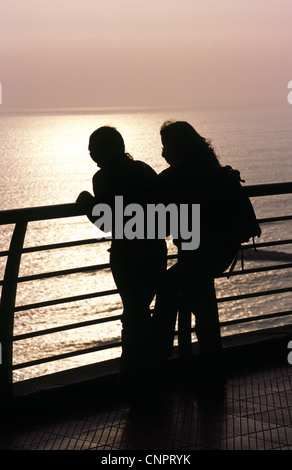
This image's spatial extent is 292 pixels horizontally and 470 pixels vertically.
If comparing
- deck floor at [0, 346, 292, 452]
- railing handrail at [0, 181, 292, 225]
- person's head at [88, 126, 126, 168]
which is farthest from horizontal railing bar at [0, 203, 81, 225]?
deck floor at [0, 346, 292, 452]

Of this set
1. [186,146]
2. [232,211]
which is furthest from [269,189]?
[186,146]

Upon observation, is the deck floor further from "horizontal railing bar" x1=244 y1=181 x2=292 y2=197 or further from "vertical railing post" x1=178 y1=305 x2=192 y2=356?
"horizontal railing bar" x1=244 y1=181 x2=292 y2=197

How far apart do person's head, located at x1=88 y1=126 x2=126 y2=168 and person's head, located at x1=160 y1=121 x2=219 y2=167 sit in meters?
0.31

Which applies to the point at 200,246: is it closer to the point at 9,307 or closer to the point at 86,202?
the point at 86,202

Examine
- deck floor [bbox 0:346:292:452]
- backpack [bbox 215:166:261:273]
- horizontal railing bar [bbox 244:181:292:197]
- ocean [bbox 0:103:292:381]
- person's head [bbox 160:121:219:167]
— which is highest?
ocean [bbox 0:103:292:381]

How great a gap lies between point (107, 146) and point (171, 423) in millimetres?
1603

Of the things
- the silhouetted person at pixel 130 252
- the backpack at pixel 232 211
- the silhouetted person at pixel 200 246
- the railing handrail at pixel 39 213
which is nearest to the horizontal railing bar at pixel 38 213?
the railing handrail at pixel 39 213

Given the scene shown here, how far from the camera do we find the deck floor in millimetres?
A: 3539

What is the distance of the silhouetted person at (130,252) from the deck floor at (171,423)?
11.0 inches

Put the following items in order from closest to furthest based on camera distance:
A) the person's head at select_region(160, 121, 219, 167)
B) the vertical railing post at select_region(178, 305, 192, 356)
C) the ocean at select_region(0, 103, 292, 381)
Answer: the person's head at select_region(160, 121, 219, 167), the vertical railing post at select_region(178, 305, 192, 356), the ocean at select_region(0, 103, 292, 381)

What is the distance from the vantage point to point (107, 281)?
72562mm

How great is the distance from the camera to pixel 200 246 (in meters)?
3.91

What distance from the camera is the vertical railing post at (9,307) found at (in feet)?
12.7
